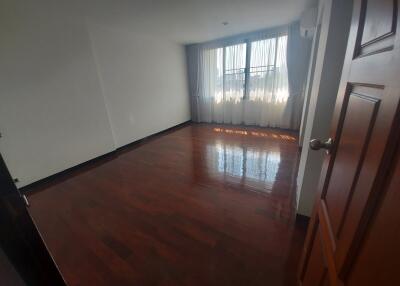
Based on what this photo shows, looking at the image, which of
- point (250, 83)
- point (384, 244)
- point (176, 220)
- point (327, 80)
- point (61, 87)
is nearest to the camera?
point (384, 244)

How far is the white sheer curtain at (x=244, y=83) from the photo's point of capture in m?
4.06

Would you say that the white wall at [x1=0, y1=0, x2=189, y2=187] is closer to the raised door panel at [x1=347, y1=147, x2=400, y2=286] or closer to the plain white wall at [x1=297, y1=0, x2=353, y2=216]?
the plain white wall at [x1=297, y1=0, x2=353, y2=216]

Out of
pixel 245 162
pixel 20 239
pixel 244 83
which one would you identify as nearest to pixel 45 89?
pixel 20 239

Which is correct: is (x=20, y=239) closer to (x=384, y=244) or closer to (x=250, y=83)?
(x=384, y=244)

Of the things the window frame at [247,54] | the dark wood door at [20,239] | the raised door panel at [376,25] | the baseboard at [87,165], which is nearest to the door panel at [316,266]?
the raised door panel at [376,25]

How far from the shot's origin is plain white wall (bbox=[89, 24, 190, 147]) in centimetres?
327

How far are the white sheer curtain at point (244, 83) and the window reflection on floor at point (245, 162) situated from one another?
1648 millimetres

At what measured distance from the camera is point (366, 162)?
0.42 meters

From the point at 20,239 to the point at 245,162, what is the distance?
2.64 meters

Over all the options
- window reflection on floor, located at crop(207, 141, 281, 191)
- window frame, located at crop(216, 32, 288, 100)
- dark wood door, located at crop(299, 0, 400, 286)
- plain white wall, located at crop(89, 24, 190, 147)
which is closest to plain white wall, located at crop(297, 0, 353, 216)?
dark wood door, located at crop(299, 0, 400, 286)

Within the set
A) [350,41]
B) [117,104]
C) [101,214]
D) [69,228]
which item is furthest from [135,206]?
[117,104]

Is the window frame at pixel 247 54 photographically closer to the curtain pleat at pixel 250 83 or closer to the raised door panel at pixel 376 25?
the curtain pleat at pixel 250 83

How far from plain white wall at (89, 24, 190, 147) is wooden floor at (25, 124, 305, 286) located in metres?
1.16

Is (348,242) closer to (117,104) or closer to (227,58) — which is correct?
(117,104)
